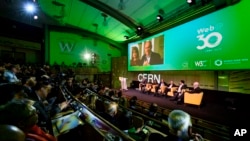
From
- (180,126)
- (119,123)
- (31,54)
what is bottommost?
(119,123)

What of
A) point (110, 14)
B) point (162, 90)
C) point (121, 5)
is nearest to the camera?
point (121, 5)

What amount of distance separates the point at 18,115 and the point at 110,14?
9.27m

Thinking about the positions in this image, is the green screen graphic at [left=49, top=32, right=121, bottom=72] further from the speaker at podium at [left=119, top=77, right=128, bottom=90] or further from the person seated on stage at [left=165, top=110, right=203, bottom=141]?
the person seated on stage at [left=165, top=110, right=203, bottom=141]

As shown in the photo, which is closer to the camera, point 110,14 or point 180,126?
point 180,126

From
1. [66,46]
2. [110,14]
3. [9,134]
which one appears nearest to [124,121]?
[9,134]

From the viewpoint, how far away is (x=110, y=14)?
9.80 m

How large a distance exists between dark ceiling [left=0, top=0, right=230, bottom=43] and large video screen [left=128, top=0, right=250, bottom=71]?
0.52m

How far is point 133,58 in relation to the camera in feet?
37.0

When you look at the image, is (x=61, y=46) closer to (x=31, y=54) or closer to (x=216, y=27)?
(x=31, y=54)

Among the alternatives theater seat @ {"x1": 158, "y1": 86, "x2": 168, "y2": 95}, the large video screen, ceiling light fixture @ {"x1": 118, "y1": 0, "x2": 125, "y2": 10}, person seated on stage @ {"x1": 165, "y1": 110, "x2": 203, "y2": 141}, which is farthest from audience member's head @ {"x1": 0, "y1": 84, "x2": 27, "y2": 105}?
theater seat @ {"x1": 158, "y1": 86, "x2": 168, "y2": 95}

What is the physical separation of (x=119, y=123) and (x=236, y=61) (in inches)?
141

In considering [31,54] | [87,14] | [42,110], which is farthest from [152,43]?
[31,54]

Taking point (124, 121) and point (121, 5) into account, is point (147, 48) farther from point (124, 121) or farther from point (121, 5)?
point (124, 121)

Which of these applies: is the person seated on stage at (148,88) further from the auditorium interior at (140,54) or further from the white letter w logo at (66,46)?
the white letter w logo at (66,46)
